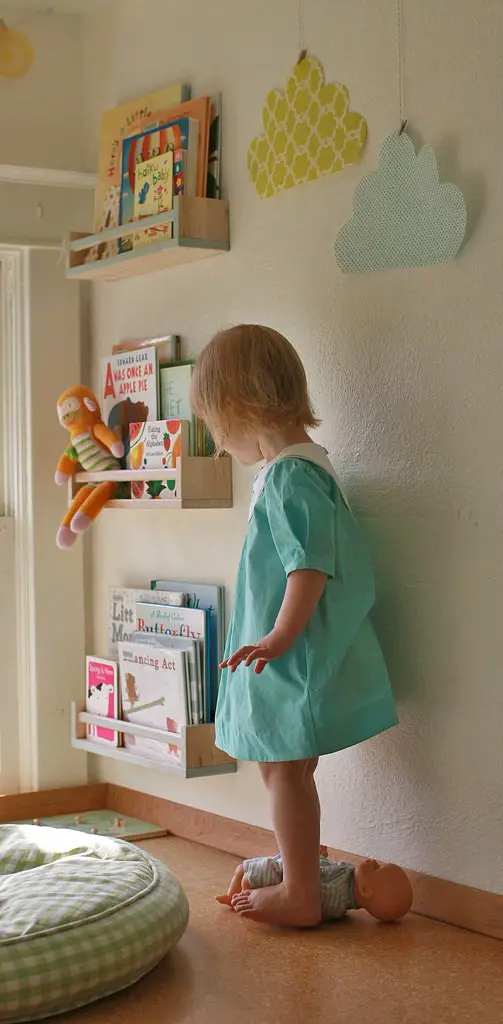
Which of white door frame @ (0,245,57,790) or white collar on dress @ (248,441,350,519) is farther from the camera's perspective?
white door frame @ (0,245,57,790)

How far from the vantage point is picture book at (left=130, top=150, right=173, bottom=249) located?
2.40 m

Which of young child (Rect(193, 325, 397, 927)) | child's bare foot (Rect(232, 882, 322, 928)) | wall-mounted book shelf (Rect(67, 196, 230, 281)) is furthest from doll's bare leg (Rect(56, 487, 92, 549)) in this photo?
child's bare foot (Rect(232, 882, 322, 928))

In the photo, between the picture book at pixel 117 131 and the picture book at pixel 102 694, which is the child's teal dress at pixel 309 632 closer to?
the picture book at pixel 102 694

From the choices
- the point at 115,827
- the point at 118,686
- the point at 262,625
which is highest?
the point at 262,625

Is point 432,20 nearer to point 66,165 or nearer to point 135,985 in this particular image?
point 66,165

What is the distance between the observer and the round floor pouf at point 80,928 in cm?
157

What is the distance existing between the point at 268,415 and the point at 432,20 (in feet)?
2.16

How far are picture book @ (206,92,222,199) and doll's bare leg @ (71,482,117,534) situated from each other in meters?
0.64

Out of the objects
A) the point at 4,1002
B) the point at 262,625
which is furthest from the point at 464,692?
the point at 4,1002

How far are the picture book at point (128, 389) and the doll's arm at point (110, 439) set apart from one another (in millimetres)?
25

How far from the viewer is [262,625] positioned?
6.37 feet

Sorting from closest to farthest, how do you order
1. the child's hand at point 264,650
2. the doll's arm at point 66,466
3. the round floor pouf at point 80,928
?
1. the round floor pouf at point 80,928
2. the child's hand at point 264,650
3. the doll's arm at point 66,466

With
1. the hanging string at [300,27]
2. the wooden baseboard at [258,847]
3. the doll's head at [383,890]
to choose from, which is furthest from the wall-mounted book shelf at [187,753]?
the hanging string at [300,27]

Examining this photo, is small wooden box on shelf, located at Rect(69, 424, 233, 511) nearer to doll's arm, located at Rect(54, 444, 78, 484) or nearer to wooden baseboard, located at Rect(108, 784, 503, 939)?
doll's arm, located at Rect(54, 444, 78, 484)
